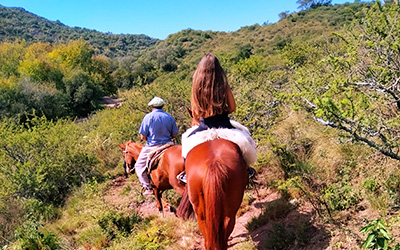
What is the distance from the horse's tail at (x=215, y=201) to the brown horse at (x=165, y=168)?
1476mm

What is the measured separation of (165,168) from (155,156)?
429mm

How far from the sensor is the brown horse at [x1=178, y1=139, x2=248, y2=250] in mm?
2354

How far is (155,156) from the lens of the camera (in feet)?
15.4

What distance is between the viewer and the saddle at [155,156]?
4.67 m

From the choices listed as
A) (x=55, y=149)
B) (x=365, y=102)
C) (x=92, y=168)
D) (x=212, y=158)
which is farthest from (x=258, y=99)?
(x=55, y=149)

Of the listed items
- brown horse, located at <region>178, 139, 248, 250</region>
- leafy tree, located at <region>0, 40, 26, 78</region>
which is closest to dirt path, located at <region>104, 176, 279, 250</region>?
brown horse, located at <region>178, 139, 248, 250</region>

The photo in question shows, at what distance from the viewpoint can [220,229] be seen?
242 cm

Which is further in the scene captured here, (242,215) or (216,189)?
(242,215)

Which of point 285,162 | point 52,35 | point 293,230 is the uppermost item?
point 52,35

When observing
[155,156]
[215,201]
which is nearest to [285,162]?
[155,156]

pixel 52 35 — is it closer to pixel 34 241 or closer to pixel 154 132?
pixel 34 241

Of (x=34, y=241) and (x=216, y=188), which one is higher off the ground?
(x=216, y=188)

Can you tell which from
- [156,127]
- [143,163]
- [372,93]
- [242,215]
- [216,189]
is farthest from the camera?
[143,163]

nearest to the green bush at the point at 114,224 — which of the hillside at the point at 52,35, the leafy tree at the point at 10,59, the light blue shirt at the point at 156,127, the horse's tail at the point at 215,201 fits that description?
the light blue shirt at the point at 156,127
